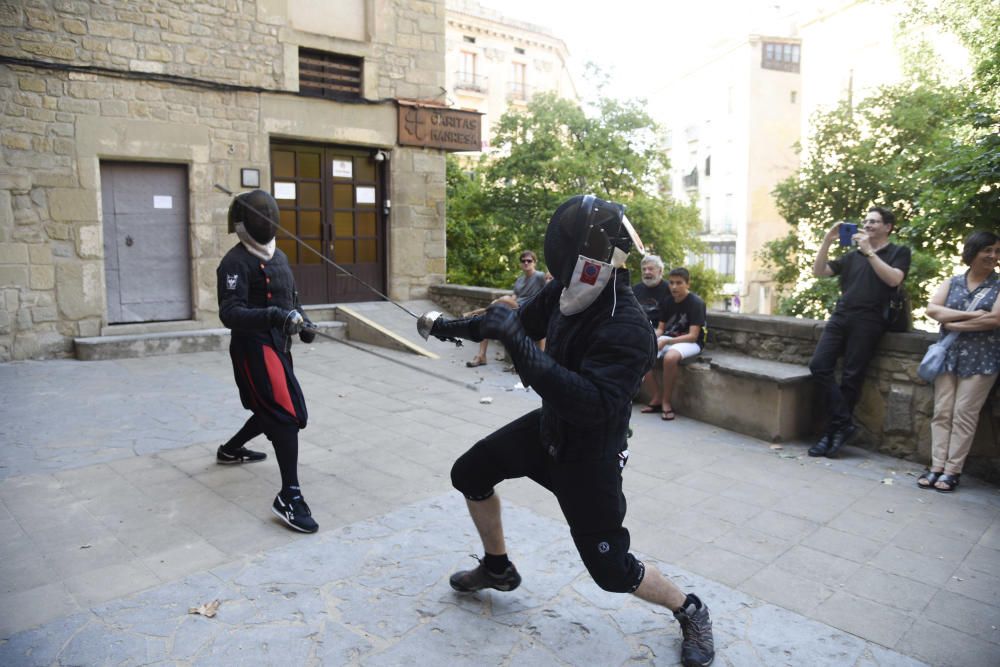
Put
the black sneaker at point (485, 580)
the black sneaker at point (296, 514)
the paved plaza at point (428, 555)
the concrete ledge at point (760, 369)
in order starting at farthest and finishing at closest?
the concrete ledge at point (760, 369) → the black sneaker at point (296, 514) → the black sneaker at point (485, 580) → the paved plaza at point (428, 555)

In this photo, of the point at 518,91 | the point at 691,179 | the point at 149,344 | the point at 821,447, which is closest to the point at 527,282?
the point at 821,447

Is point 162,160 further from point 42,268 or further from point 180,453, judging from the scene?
point 180,453

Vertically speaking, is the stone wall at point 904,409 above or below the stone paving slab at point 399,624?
above

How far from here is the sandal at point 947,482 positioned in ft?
15.8

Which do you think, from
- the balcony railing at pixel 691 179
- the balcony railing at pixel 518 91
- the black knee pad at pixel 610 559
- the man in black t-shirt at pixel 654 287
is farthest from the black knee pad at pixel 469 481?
the balcony railing at pixel 691 179

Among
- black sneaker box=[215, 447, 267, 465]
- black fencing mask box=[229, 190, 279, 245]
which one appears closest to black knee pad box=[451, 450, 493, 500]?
black fencing mask box=[229, 190, 279, 245]

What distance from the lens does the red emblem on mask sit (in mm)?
2535

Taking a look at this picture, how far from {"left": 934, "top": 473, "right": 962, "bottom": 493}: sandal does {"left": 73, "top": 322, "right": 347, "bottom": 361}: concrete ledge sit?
6.35 metres

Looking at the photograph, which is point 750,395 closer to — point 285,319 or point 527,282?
point 527,282

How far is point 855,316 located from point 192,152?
27.7 ft

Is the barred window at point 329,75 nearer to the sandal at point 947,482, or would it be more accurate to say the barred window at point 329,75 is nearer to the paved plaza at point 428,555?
the paved plaza at point 428,555

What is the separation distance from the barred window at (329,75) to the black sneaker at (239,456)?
288 inches

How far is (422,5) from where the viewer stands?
Result: 12.1m

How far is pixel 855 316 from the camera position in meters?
5.55
